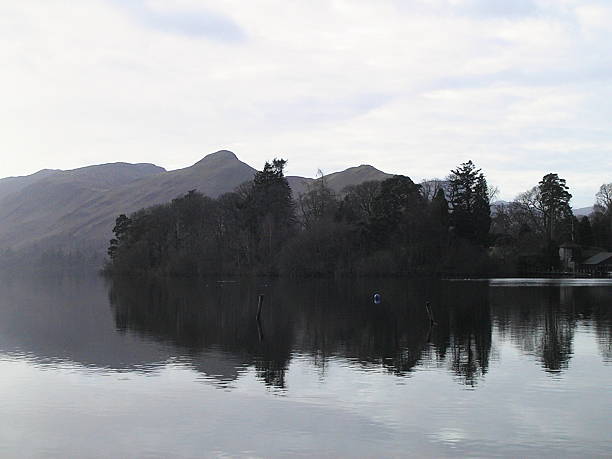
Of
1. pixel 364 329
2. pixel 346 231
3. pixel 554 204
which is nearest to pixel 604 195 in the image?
pixel 554 204

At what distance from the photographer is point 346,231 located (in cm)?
11462

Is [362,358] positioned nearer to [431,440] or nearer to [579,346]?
[579,346]

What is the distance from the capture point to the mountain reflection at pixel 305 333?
95.3 ft

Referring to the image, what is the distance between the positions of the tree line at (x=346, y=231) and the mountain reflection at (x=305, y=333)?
160 ft

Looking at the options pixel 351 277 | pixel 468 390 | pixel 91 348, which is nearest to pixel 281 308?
pixel 91 348

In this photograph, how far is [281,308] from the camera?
2142 inches

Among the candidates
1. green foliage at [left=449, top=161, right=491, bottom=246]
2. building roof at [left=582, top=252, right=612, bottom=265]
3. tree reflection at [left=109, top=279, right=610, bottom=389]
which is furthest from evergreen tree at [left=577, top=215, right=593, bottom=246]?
tree reflection at [left=109, top=279, right=610, bottom=389]

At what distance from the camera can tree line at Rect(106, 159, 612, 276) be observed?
371 ft

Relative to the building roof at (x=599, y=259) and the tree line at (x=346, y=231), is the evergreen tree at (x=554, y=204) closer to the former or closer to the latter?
the tree line at (x=346, y=231)

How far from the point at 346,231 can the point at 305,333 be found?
76.6 metres

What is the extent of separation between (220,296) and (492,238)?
64.0 meters

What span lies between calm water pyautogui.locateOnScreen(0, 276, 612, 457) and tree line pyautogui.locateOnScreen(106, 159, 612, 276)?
6548 cm

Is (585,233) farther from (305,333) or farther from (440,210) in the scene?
(305,333)

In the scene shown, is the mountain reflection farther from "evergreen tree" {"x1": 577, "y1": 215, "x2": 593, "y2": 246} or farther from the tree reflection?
"evergreen tree" {"x1": 577, "y1": 215, "x2": 593, "y2": 246}
